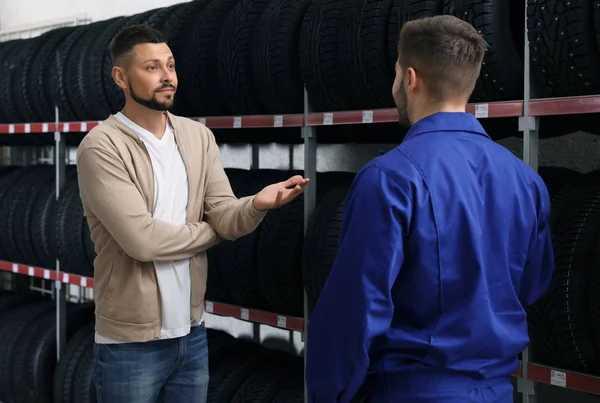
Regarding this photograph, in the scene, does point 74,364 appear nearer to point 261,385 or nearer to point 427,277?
point 261,385

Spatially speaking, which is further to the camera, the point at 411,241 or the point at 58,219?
the point at 58,219

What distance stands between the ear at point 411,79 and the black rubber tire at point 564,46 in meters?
0.94

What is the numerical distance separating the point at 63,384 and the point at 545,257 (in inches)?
140

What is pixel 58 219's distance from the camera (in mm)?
4816

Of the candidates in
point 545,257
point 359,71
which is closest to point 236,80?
point 359,71

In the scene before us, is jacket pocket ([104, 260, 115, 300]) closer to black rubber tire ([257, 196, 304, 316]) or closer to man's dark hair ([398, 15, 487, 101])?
black rubber tire ([257, 196, 304, 316])

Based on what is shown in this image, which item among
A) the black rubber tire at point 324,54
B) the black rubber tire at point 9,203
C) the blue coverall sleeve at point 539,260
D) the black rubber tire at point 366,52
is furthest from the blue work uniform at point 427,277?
the black rubber tire at point 9,203

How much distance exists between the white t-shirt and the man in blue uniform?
996 mm

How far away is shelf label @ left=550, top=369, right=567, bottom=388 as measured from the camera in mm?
2727

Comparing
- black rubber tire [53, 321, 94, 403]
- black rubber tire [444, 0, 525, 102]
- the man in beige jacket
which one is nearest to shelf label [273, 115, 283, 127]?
the man in beige jacket

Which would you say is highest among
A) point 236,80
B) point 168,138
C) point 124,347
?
point 236,80

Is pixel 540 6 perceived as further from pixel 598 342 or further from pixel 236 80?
pixel 236 80

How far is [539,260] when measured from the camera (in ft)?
7.38

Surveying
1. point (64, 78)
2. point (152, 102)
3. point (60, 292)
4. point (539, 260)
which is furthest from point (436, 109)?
point (60, 292)
